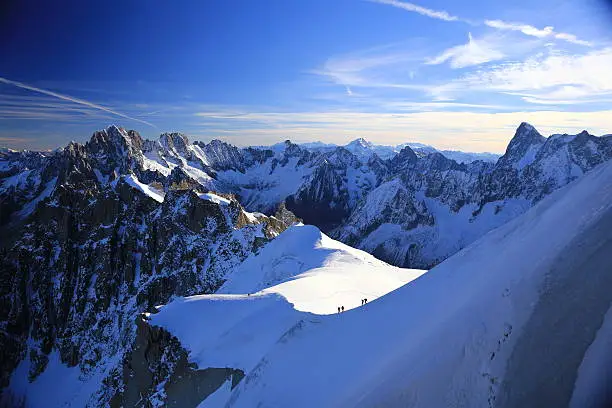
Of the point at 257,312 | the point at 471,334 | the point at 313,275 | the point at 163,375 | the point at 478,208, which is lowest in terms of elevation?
the point at 478,208

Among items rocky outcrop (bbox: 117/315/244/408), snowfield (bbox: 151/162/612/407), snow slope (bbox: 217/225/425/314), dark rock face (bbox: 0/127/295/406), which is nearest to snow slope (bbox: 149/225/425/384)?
snow slope (bbox: 217/225/425/314)

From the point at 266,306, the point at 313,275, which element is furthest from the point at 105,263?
the point at 266,306

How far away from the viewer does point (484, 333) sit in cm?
922

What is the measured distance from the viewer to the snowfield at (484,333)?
784 cm

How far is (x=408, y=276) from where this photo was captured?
49375 millimetres

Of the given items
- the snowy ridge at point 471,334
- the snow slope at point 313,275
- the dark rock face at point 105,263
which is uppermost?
the snowy ridge at point 471,334

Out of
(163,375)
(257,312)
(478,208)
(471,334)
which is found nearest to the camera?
(471,334)

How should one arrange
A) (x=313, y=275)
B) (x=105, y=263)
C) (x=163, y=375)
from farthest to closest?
(x=105, y=263)
(x=313, y=275)
(x=163, y=375)

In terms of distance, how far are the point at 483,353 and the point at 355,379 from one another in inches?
200

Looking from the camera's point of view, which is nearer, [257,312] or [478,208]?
[257,312]

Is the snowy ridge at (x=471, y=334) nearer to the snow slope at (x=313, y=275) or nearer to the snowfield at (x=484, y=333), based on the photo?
the snowfield at (x=484, y=333)

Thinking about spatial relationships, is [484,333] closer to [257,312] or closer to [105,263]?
[257,312]

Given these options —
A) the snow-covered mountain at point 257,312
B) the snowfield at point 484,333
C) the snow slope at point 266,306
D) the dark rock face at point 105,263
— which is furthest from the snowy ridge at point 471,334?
the dark rock face at point 105,263

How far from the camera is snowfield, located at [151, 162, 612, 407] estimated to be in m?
7.84
